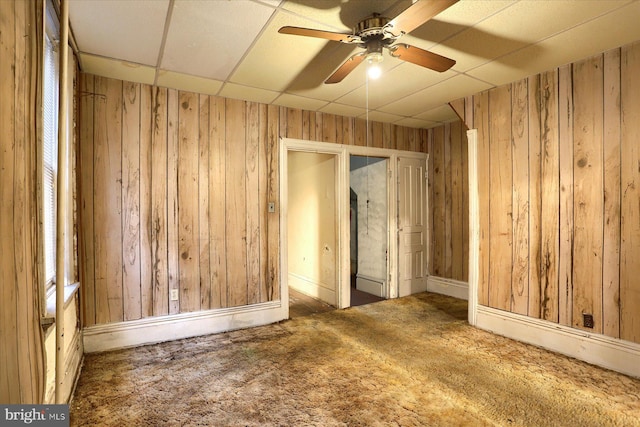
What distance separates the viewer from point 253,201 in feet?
11.5

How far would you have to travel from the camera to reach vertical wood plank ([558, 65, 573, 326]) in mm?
2701

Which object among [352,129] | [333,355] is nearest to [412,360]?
[333,355]

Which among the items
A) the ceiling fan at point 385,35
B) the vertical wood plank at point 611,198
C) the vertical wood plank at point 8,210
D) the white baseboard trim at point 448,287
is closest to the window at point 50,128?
the vertical wood plank at point 8,210

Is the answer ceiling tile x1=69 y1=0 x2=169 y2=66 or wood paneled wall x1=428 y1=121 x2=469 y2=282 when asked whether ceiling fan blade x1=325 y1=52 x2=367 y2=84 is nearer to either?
ceiling tile x1=69 y1=0 x2=169 y2=66

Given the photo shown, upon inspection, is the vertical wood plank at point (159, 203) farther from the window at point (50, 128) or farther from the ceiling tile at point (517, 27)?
the ceiling tile at point (517, 27)

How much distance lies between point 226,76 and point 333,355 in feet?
8.81

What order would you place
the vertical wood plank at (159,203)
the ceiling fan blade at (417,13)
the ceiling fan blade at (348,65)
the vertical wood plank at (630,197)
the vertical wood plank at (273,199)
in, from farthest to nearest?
1. the vertical wood plank at (273,199)
2. the vertical wood plank at (159,203)
3. the vertical wood plank at (630,197)
4. the ceiling fan blade at (348,65)
5. the ceiling fan blade at (417,13)

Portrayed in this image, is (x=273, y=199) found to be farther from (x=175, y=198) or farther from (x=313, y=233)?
(x=313, y=233)

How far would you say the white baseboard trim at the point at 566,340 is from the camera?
238cm

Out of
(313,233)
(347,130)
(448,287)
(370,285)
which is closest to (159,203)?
(313,233)

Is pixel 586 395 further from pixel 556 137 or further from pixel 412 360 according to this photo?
pixel 556 137

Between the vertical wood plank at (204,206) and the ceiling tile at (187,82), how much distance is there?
0.16m

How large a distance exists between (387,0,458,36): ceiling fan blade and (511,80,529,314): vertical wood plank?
1.94 metres

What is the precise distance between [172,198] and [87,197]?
686mm
